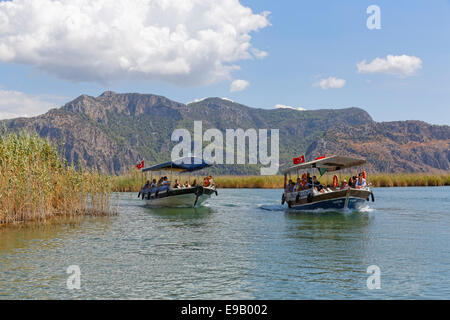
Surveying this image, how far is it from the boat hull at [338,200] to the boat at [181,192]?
7.56 m

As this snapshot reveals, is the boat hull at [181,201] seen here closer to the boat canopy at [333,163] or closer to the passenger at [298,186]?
the passenger at [298,186]

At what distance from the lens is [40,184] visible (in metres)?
20.7

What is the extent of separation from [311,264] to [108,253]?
6321mm

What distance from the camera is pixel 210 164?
3622 centimetres

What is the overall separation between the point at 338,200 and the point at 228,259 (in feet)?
51.3

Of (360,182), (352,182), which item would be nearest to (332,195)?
(352,182)

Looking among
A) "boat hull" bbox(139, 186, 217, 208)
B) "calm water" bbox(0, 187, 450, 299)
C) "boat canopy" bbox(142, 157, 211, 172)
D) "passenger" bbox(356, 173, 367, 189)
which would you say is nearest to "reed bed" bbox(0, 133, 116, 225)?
"calm water" bbox(0, 187, 450, 299)

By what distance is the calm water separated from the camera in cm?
1069

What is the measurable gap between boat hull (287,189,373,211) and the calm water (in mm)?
3830

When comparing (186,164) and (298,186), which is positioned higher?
(186,164)

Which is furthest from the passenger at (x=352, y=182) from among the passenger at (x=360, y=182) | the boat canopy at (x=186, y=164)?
the boat canopy at (x=186, y=164)

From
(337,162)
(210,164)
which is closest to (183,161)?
(210,164)

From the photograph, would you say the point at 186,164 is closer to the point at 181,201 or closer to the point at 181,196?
the point at 181,196

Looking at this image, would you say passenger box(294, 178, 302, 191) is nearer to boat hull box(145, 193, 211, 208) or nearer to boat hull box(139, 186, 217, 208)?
boat hull box(139, 186, 217, 208)
